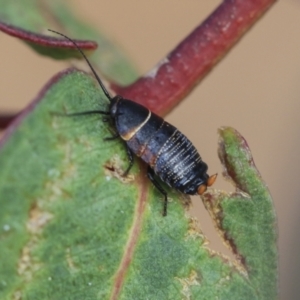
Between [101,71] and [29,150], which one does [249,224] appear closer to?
[29,150]

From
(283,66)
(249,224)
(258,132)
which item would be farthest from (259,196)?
(283,66)

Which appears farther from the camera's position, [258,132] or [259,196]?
[258,132]

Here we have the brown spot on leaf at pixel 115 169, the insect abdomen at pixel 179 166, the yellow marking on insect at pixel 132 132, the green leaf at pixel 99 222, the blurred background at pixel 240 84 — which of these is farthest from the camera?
the blurred background at pixel 240 84

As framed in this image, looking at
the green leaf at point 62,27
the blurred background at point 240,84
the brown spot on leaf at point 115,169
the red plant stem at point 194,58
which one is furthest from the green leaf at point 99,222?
the blurred background at point 240,84

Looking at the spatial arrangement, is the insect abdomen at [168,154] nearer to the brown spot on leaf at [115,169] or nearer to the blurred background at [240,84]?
the brown spot on leaf at [115,169]

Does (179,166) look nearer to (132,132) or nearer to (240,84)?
(132,132)

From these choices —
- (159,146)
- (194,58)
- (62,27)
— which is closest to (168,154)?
(159,146)
